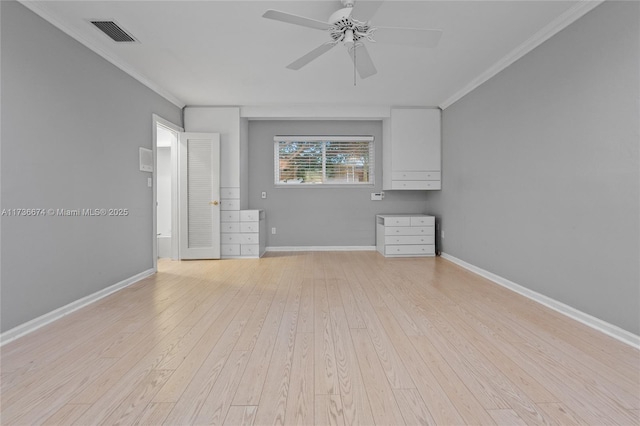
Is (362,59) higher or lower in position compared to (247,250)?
higher

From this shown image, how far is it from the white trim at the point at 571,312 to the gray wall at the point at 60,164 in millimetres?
4099

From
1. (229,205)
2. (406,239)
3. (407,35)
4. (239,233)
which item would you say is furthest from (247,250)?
(407,35)

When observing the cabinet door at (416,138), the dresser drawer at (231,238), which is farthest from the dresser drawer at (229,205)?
the cabinet door at (416,138)

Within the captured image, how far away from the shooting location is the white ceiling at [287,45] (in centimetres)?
246

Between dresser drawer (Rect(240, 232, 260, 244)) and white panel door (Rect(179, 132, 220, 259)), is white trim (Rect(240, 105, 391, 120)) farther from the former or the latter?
dresser drawer (Rect(240, 232, 260, 244))

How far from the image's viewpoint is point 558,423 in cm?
130

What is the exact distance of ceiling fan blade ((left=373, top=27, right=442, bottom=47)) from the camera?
223cm

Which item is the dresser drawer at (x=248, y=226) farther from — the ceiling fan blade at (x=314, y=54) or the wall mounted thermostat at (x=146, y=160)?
the ceiling fan blade at (x=314, y=54)

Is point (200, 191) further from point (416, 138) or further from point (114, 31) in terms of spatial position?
point (416, 138)

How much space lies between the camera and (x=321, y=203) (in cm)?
584

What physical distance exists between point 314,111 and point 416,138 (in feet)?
5.78

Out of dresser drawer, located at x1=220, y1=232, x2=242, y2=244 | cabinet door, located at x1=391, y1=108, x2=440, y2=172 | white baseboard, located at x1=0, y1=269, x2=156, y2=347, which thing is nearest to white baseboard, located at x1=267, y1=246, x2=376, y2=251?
dresser drawer, located at x1=220, y1=232, x2=242, y2=244

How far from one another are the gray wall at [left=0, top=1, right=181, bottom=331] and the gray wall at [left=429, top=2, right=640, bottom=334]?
415 centimetres

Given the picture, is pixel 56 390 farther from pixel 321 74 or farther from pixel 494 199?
pixel 494 199
